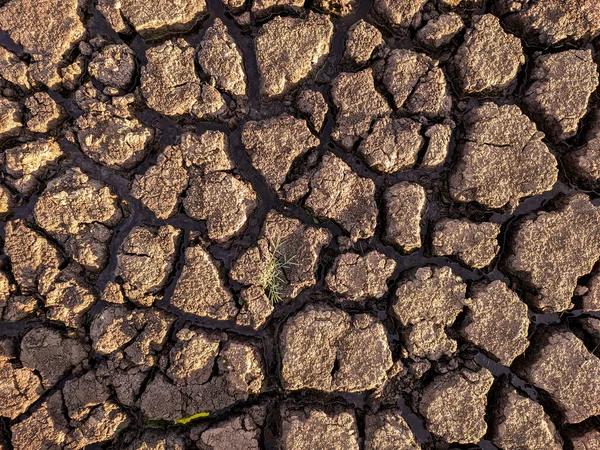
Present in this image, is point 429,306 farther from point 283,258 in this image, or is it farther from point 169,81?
point 169,81

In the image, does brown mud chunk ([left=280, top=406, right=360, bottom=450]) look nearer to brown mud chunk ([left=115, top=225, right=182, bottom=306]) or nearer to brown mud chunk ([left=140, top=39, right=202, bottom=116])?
brown mud chunk ([left=115, top=225, right=182, bottom=306])

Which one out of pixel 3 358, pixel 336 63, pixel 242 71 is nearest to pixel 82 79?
pixel 242 71

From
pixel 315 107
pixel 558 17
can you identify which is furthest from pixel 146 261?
pixel 558 17

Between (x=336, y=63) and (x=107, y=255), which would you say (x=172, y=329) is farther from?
(x=336, y=63)

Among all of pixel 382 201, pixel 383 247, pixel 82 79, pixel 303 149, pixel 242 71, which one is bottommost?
pixel 383 247

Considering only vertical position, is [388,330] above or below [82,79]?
below

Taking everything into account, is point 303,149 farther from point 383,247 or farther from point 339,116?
point 383,247
